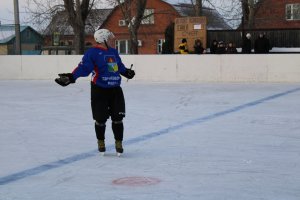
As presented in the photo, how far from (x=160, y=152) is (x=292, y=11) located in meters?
40.1

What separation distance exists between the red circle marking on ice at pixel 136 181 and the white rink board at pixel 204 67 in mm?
12612

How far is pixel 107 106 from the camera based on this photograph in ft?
19.4

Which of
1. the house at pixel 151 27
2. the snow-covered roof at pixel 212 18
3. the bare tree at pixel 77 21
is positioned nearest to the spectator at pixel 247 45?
the bare tree at pixel 77 21

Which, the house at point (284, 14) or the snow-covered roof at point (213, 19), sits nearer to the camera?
the snow-covered roof at point (213, 19)

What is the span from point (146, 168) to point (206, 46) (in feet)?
53.6

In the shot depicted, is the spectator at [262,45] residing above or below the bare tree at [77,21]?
below

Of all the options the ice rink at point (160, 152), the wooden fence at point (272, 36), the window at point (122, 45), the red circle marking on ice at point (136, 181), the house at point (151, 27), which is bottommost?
the red circle marking on ice at point (136, 181)

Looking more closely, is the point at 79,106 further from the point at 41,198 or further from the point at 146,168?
the point at 41,198

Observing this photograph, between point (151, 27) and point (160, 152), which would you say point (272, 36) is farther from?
point (151, 27)

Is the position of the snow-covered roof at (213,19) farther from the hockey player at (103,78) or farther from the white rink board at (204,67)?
the hockey player at (103,78)

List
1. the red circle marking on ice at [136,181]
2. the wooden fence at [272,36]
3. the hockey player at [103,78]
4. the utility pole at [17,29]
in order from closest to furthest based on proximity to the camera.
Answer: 1. the red circle marking on ice at [136,181]
2. the hockey player at [103,78]
3. the wooden fence at [272,36]
4. the utility pole at [17,29]

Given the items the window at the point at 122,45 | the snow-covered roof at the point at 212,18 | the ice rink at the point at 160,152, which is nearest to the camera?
the ice rink at the point at 160,152

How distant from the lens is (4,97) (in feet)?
43.4

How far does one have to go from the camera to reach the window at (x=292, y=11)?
144 ft
